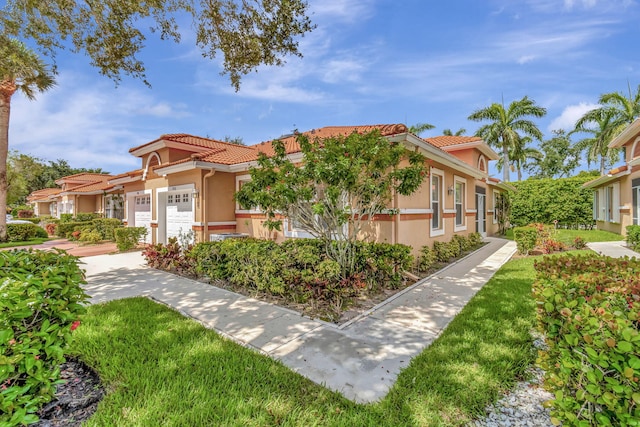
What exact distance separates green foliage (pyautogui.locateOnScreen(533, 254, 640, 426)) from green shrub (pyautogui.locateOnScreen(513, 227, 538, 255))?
32.7 feet

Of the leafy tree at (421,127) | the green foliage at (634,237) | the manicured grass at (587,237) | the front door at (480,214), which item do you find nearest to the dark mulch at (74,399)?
the manicured grass at (587,237)

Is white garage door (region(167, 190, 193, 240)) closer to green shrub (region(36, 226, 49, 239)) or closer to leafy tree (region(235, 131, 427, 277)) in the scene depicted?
leafy tree (region(235, 131, 427, 277))

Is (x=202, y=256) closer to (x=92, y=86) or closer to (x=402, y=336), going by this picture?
(x=402, y=336)

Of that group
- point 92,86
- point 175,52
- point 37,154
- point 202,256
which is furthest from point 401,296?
point 37,154

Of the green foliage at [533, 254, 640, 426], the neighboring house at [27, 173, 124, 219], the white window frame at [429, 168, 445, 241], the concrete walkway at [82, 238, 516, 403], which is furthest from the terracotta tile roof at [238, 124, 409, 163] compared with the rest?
the neighboring house at [27, 173, 124, 219]

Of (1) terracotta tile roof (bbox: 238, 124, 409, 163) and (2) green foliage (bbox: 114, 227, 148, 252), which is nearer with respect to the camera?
(1) terracotta tile roof (bbox: 238, 124, 409, 163)

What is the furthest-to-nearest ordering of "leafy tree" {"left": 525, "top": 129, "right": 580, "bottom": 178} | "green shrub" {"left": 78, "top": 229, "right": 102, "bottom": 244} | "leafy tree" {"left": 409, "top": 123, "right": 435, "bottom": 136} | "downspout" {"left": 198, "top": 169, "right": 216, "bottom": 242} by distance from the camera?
"leafy tree" {"left": 525, "top": 129, "right": 580, "bottom": 178} < "leafy tree" {"left": 409, "top": 123, "right": 435, "bottom": 136} < "green shrub" {"left": 78, "top": 229, "right": 102, "bottom": 244} < "downspout" {"left": 198, "top": 169, "right": 216, "bottom": 242}

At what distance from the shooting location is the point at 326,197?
6031 mm

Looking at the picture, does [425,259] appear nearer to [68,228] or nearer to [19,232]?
[68,228]

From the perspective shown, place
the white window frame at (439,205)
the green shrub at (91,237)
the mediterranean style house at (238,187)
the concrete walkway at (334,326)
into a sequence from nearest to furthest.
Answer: the concrete walkway at (334,326), the mediterranean style house at (238,187), the white window frame at (439,205), the green shrub at (91,237)

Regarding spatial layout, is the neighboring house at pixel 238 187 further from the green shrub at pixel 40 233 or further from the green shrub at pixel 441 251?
the green shrub at pixel 40 233

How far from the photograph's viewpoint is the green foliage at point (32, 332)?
7.36 ft

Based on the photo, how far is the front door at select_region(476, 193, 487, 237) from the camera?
648 inches

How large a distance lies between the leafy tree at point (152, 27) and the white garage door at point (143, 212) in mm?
9637
